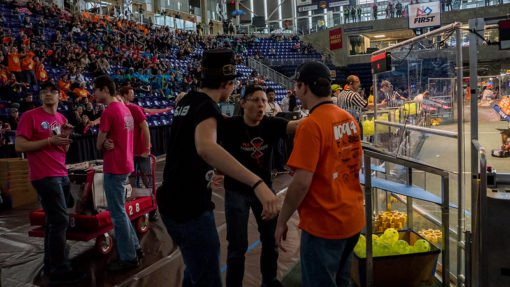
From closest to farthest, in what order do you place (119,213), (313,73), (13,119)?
1. (313,73)
2. (119,213)
3. (13,119)

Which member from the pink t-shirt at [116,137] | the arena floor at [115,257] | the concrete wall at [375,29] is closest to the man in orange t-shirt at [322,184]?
the arena floor at [115,257]

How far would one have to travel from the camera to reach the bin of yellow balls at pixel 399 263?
9.62ft

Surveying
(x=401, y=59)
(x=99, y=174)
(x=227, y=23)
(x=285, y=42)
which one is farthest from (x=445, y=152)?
(x=227, y=23)

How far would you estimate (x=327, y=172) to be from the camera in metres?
1.92

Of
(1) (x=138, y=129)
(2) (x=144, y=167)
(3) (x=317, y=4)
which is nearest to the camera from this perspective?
(1) (x=138, y=129)

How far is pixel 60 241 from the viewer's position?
3.49 meters

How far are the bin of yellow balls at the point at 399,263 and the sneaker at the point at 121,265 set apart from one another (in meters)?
2.05

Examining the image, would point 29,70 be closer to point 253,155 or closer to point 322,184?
point 253,155

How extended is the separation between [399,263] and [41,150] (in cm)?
309

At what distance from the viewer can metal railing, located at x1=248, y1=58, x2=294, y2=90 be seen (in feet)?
78.0

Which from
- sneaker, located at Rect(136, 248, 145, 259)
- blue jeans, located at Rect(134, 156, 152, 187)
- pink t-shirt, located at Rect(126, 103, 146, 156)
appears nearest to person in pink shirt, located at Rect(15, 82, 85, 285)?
sneaker, located at Rect(136, 248, 145, 259)

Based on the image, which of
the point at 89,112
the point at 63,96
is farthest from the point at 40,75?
the point at 89,112

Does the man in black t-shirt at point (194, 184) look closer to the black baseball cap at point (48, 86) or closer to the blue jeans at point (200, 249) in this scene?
the blue jeans at point (200, 249)

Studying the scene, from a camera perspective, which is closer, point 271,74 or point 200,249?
point 200,249
